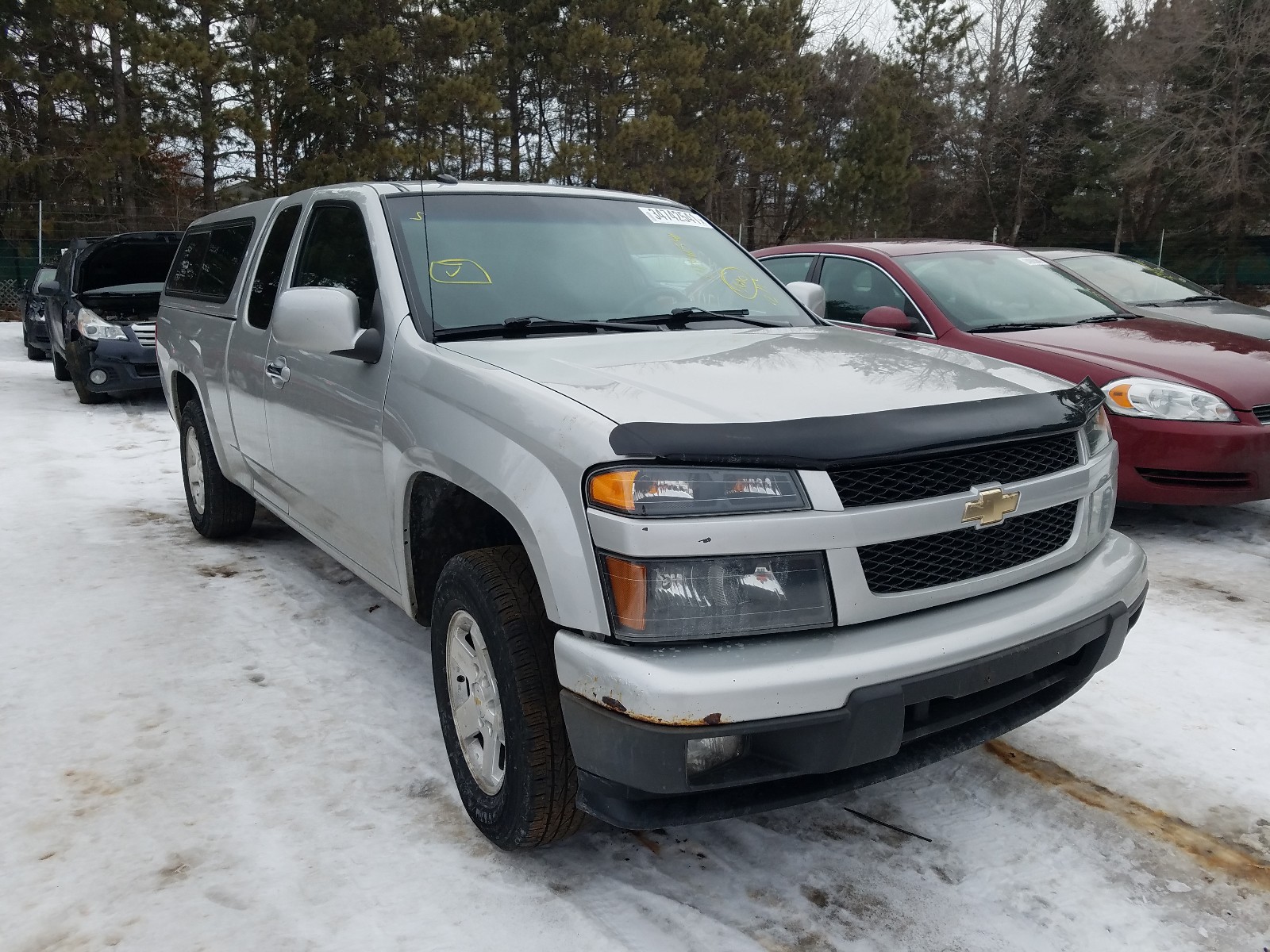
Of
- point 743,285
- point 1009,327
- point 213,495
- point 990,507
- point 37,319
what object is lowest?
point 213,495

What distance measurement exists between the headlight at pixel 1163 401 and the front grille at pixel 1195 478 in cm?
27

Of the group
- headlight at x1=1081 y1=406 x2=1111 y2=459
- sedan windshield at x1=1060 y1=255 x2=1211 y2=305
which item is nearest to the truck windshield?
headlight at x1=1081 y1=406 x2=1111 y2=459

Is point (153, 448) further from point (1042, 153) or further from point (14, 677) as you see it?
point (1042, 153)

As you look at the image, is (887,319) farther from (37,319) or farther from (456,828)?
(37,319)

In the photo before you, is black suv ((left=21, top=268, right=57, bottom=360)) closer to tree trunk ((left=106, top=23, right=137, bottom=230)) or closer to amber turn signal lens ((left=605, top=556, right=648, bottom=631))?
tree trunk ((left=106, top=23, right=137, bottom=230))

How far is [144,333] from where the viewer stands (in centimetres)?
1027

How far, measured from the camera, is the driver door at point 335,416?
10.3ft

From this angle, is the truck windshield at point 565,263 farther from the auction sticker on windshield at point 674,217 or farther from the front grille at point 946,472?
the front grille at point 946,472

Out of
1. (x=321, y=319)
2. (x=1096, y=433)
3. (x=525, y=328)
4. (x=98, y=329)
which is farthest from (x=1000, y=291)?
(x=98, y=329)

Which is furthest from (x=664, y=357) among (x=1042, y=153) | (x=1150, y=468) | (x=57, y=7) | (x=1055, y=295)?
(x=1042, y=153)

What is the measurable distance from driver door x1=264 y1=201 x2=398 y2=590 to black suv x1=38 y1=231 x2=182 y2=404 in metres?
6.73

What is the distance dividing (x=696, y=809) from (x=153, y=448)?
748cm

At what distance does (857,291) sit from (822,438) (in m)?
4.52

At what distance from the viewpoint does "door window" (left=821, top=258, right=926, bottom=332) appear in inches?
240
